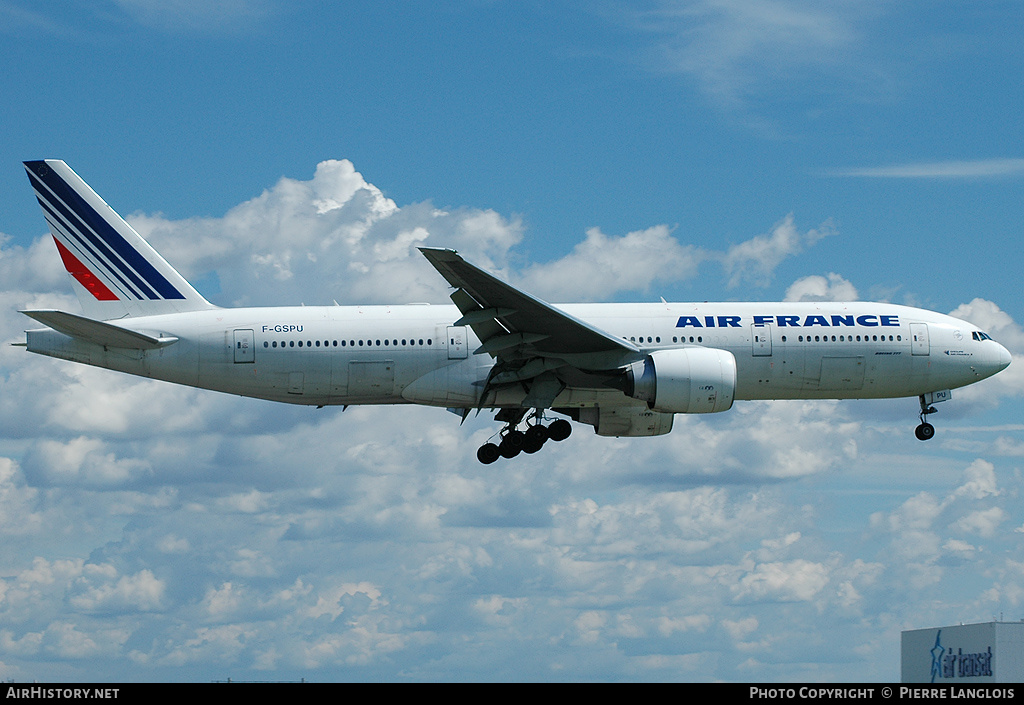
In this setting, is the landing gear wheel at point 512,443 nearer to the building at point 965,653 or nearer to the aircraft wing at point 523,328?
the aircraft wing at point 523,328

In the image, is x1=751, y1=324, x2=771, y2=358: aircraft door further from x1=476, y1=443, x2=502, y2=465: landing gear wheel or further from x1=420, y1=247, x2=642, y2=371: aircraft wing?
x1=476, y1=443, x2=502, y2=465: landing gear wheel

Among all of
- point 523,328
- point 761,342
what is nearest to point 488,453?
point 523,328

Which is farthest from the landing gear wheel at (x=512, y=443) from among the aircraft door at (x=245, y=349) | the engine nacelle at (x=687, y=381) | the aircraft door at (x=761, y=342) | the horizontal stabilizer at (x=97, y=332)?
the horizontal stabilizer at (x=97, y=332)

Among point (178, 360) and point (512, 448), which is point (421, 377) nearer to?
point (512, 448)

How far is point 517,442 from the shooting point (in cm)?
4100

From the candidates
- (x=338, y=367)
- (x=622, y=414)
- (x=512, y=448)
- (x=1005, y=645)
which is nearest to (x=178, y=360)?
(x=338, y=367)

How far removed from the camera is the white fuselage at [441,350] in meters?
38.0

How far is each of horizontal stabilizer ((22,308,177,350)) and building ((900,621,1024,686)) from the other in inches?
3543

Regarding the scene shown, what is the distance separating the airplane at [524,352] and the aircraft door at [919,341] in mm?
49

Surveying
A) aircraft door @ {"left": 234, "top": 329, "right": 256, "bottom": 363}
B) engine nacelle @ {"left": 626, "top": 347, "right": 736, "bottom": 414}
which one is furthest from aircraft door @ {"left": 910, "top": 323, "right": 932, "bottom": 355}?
aircraft door @ {"left": 234, "top": 329, "right": 256, "bottom": 363}

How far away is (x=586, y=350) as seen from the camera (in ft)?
121

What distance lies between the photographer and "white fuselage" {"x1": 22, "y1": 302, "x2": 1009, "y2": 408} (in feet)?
125

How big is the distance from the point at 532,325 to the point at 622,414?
8.09 m
